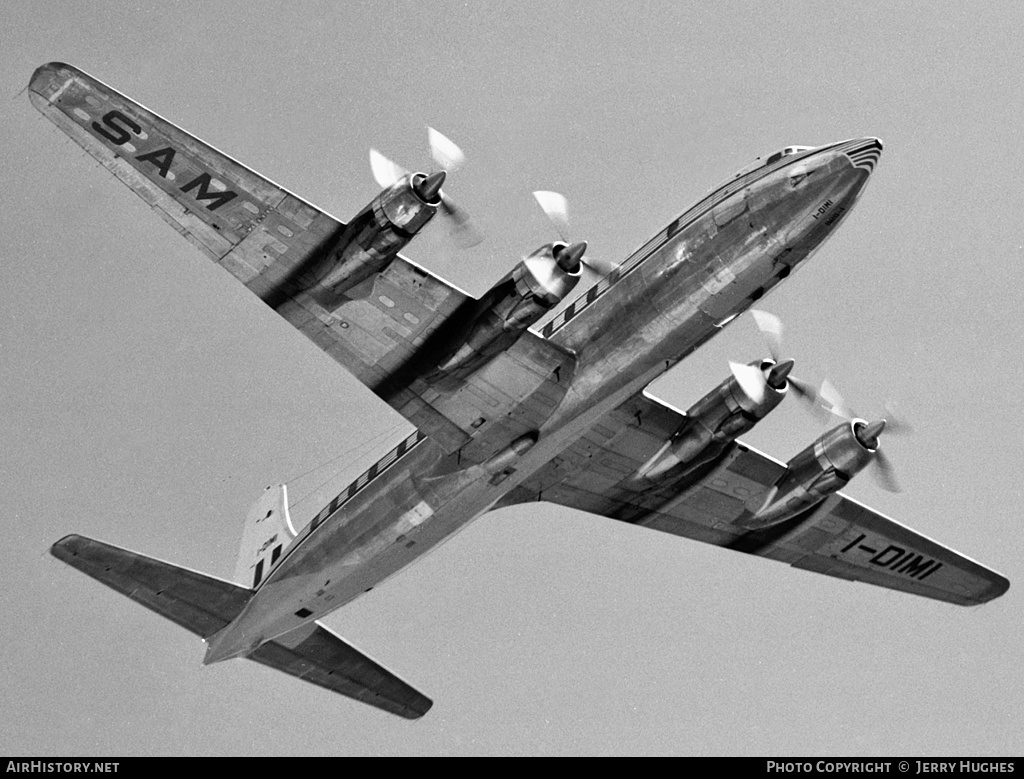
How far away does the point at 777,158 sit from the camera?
1125 inches

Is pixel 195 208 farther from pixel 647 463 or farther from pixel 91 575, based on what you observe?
pixel 647 463

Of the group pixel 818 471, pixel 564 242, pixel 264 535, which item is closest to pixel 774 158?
pixel 564 242

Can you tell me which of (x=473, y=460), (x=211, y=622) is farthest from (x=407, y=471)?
(x=211, y=622)

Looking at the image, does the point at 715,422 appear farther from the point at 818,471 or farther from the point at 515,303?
the point at 515,303

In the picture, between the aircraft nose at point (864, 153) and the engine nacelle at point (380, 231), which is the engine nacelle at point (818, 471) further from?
the engine nacelle at point (380, 231)

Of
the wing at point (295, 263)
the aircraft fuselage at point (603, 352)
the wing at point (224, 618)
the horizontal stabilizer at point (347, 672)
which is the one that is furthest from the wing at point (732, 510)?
the wing at point (224, 618)

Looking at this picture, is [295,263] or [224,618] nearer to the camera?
[295,263]

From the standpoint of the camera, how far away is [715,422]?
3241cm

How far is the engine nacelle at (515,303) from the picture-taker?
2777 centimetres

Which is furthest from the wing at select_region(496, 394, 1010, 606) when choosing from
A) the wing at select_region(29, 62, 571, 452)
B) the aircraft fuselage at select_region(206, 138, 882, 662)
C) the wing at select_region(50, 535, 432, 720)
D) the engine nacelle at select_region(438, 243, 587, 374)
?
the wing at select_region(50, 535, 432, 720)

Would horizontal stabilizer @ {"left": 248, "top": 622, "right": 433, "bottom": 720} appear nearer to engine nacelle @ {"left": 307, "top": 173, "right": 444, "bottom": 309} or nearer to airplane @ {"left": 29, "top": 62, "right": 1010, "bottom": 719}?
airplane @ {"left": 29, "top": 62, "right": 1010, "bottom": 719}

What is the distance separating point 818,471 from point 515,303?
Answer: 9.43 meters

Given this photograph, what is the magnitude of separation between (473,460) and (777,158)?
9.04 meters

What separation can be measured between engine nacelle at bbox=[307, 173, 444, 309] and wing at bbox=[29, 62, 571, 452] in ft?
0.90
